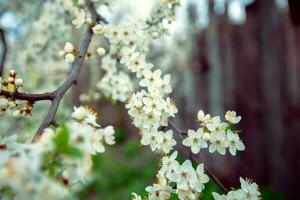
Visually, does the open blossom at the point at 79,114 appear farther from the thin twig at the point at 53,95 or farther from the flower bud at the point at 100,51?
the flower bud at the point at 100,51

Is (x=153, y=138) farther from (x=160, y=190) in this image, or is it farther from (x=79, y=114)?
(x=79, y=114)

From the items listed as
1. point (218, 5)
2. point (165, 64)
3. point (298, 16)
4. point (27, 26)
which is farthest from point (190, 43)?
point (27, 26)

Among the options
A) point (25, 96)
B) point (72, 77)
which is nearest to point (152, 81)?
point (72, 77)

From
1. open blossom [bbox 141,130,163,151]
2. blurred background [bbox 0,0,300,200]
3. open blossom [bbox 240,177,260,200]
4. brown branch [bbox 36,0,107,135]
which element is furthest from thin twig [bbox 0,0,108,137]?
blurred background [bbox 0,0,300,200]

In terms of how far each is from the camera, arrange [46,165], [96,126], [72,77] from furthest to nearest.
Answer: [72,77]
[96,126]
[46,165]

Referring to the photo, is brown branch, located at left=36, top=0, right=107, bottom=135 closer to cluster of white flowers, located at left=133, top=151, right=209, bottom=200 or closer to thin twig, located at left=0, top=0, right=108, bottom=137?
thin twig, located at left=0, top=0, right=108, bottom=137

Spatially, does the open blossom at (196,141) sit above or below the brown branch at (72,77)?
below

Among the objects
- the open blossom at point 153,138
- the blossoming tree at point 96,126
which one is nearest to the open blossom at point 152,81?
the blossoming tree at point 96,126
